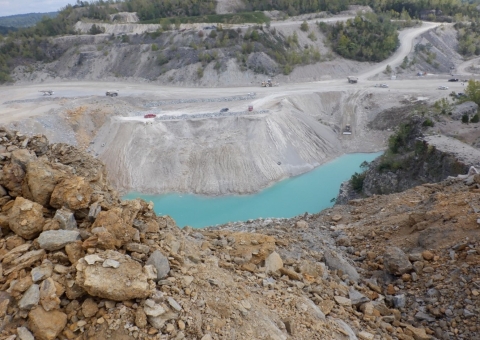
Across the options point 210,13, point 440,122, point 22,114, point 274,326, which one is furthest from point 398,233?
point 210,13

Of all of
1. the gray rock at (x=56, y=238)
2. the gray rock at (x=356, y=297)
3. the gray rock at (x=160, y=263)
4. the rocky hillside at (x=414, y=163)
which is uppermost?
the gray rock at (x=56, y=238)

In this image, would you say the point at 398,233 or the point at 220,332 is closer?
the point at 220,332

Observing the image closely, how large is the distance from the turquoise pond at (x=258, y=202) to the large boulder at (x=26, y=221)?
63.7ft

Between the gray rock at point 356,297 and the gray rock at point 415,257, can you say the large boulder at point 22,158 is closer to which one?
the gray rock at point 356,297

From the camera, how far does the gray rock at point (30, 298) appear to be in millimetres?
5031

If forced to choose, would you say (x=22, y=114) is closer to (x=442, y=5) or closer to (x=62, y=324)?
(x=62, y=324)

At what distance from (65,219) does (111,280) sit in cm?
169

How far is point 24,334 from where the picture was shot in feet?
16.0

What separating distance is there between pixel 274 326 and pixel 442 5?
264ft

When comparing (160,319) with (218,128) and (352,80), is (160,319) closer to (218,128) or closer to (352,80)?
(218,128)

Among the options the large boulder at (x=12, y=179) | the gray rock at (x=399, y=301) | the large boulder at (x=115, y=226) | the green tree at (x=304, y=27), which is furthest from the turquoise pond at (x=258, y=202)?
the green tree at (x=304, y=27)

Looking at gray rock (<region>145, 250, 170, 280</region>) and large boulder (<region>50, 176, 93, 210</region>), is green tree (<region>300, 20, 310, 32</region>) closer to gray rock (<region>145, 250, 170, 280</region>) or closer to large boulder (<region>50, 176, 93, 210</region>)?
large boulder (<region>50, 176, 93, 210</region>)

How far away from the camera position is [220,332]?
18.4 feet

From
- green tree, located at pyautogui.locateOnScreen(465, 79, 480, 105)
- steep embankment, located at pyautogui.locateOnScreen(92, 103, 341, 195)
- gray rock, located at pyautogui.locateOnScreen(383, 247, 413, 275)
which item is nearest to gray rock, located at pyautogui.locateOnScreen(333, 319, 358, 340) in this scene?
gray rock, located at pyautogui.locateOnScreen(383, 247, 413, 275)
